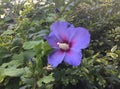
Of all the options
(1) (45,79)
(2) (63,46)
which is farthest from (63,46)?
(1) (45,79)

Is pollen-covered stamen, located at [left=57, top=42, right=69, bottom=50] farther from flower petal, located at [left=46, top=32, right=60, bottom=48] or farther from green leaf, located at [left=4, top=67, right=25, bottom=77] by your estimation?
green leaf, located at [left=4, top=67, right=25, bottom=77]

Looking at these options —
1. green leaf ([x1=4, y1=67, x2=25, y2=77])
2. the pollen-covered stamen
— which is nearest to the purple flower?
the pollen-covered stamen

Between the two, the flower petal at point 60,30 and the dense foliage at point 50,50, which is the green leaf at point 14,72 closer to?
the dense foliage at point 50,50

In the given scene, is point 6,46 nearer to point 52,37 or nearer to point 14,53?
point 14,53

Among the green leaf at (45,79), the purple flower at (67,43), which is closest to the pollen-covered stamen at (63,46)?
the purple flower at (67,43)

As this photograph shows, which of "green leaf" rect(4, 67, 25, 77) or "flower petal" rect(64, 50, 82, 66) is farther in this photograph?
"green leaf" rect(4, 67, 25, 77)

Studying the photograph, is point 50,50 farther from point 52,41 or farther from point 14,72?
point 14,72

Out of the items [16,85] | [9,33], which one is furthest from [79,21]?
[16,85]
